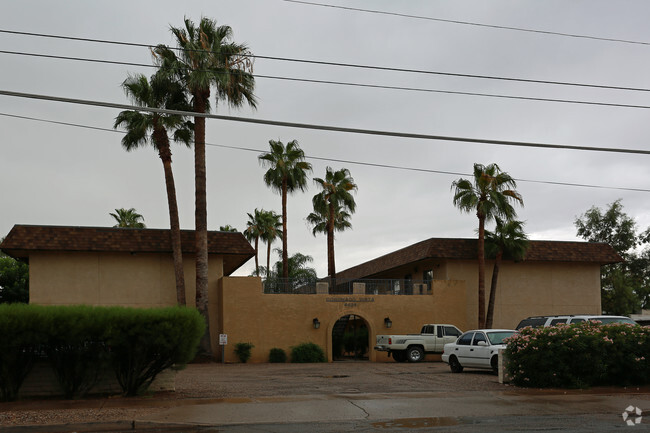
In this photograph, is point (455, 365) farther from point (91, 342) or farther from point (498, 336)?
point (91, 342)

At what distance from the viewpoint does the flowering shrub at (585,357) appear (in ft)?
59.8

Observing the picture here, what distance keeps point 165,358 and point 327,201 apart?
30.6m

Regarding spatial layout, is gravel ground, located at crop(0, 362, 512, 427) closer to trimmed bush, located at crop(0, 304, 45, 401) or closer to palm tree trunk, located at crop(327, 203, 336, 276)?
trimmed bush, located at crop(0, 304, 45, 401)

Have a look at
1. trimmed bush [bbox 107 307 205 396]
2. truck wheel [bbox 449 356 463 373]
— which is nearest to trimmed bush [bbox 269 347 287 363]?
truck wheel [bbox 449 356 463 373]

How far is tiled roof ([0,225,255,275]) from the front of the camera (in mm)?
32844

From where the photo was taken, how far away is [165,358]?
53.7ft

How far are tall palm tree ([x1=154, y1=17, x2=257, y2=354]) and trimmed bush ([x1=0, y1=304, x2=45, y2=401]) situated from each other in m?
17.7

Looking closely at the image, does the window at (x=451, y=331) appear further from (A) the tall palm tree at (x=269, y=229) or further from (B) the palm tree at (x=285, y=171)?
(A) the tall palm tree at (x=269, y=229)

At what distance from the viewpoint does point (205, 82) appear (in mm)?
32312

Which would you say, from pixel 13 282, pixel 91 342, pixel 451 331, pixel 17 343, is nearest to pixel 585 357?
pixel 91 342

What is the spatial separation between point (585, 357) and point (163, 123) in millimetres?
23687

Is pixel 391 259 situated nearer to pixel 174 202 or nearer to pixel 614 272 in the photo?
pixel 174 202

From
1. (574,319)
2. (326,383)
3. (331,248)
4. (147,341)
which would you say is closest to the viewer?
(147,341)

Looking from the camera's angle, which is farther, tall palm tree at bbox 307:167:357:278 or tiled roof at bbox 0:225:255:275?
tall palm tree at bbox 307:167:357:278
